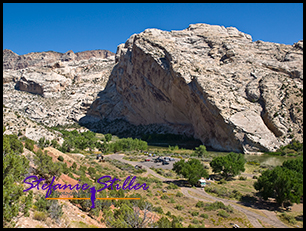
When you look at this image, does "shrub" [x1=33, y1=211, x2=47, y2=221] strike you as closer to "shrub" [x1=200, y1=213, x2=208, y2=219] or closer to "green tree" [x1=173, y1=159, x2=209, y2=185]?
"shrub" [x1=200, y1=213, x2=208, y2=219]

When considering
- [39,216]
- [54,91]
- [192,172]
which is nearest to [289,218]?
[192,172]

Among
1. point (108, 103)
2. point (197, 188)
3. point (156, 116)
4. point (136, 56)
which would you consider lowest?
point (197, 188)

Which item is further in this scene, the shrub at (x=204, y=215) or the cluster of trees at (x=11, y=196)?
the shrub at (x=204, y=215)

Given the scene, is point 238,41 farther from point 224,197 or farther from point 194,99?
point 224,197

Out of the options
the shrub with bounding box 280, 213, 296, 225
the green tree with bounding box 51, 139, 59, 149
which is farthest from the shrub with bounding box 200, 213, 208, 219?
the green tree with bounding box 51, 139, 59, 149

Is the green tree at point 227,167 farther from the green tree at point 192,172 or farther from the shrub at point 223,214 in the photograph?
the shrub at point 223,214

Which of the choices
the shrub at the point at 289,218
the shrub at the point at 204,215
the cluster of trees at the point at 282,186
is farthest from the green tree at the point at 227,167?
the shrub at the point at 204,215

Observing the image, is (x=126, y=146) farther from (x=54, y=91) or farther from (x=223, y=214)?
(x=54, y=91)

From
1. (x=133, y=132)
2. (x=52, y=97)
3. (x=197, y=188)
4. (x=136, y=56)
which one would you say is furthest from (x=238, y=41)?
(x=52, y=97)
